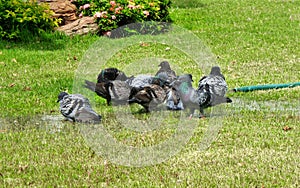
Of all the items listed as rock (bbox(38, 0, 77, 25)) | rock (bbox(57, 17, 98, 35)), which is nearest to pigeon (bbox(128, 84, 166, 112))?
rock (bbox(57, 17, 98, 35))

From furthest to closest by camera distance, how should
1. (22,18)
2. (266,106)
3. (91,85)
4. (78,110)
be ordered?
(22,18)
(91,85)
(266,106)
(78,110)

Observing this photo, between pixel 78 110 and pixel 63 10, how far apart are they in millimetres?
8258

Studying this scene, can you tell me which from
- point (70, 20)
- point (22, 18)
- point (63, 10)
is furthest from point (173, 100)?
point (70, 20)

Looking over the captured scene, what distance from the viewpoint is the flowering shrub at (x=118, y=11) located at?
51.4 feet

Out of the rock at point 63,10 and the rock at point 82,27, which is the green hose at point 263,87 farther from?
the rock at point 63,10

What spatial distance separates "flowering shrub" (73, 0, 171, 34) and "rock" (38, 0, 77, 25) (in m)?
0.22

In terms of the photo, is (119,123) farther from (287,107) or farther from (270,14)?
(270,14)

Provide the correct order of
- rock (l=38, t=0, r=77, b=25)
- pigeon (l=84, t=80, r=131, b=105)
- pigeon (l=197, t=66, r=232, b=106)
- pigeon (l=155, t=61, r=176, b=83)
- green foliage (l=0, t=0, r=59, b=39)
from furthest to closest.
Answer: rock (l=38, t=0, r=77, b=25)
green foliage (l=0, t=0, r=59, b=39)
pigeon (l=155, t=61, r=176, b=83)
pigeon (l=84, t=80, r=131, b=105)
pigeon (l=197, t=66, r=232, b=106)

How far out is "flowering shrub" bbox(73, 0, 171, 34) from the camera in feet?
51.4

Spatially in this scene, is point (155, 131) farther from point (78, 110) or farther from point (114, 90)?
point (114, 90)

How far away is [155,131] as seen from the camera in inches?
312

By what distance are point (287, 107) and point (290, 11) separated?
35.2 ft

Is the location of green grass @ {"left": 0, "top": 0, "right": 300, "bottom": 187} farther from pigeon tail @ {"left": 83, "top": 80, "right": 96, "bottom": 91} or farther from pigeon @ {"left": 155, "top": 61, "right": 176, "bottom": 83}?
pigeon @ {"left": 155, "top": 61, "right": 176, "bottom": 83}

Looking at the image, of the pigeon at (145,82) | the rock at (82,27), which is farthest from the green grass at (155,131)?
the pigeon at (145,82)
